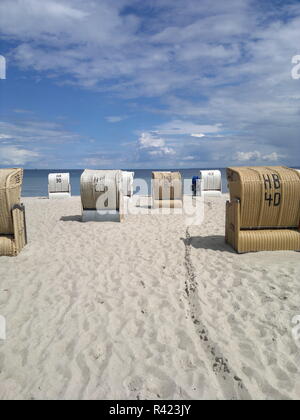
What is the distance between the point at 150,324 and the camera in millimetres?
4426

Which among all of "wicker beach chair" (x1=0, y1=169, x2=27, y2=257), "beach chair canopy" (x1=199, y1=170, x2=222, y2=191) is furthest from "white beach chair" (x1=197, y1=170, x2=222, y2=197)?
"wicker beach chair" (x1=0, y1=169, x2=27, y2=257)

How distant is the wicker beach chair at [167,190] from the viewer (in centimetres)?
1484

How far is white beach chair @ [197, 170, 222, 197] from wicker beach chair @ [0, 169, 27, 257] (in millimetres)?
14651

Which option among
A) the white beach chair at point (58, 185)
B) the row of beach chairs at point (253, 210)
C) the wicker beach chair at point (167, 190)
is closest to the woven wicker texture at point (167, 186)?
the wicker beach chair at point (167, 190)

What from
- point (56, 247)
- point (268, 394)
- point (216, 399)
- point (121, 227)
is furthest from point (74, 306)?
point (121, 227)

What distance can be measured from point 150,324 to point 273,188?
4.40 meters

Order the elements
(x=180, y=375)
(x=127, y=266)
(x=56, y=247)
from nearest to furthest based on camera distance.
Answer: (x=180, y=375) < (x=127, y=266) < (x=56, y=247)

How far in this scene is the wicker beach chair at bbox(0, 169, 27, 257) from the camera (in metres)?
7.38

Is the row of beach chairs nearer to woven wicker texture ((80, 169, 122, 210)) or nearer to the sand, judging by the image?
the sand

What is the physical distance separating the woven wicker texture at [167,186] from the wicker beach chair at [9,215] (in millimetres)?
8031

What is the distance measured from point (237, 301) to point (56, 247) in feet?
17.5
